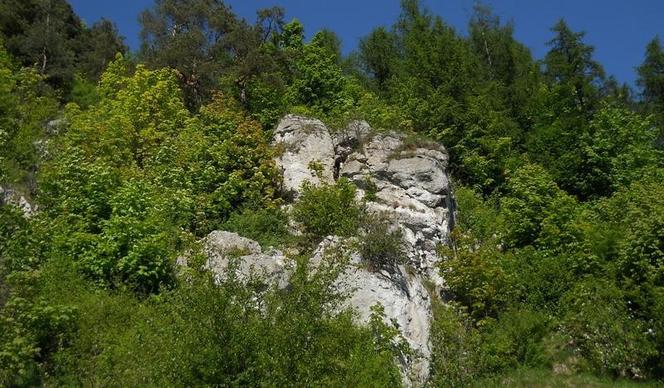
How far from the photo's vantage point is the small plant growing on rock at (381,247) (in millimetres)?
19078

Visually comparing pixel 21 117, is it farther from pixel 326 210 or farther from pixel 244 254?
Result: pixel 326 210

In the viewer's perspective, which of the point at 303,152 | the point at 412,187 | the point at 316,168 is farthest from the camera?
the point at 303,152

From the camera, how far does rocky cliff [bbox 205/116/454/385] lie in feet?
59.6

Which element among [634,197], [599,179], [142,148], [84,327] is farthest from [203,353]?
[599,179]

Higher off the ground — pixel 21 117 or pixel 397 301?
pixel 21 117

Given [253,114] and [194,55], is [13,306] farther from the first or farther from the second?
[194,55]

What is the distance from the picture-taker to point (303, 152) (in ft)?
84.1

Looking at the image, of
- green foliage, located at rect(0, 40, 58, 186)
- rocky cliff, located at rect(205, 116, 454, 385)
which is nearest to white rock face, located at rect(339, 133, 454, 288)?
rocky cliff, located at rect(205, 116, 454, 385)

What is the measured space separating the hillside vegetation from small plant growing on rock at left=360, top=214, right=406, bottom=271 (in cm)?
7

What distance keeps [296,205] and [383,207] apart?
9.76 ft

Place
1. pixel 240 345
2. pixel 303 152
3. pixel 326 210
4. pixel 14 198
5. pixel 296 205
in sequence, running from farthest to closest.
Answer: pixel 303 152, pixel 296 205, pixel 326 210, pixel 14 198, pixel 240 345

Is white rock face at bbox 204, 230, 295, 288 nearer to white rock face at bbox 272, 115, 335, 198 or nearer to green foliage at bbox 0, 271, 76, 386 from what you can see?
green foliage at bbox 0, 271, 76, 386

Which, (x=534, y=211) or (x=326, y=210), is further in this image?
(x=534, y=211)

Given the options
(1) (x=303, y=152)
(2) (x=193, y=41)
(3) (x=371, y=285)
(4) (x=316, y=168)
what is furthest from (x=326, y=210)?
(2) (x=193, y=41)
